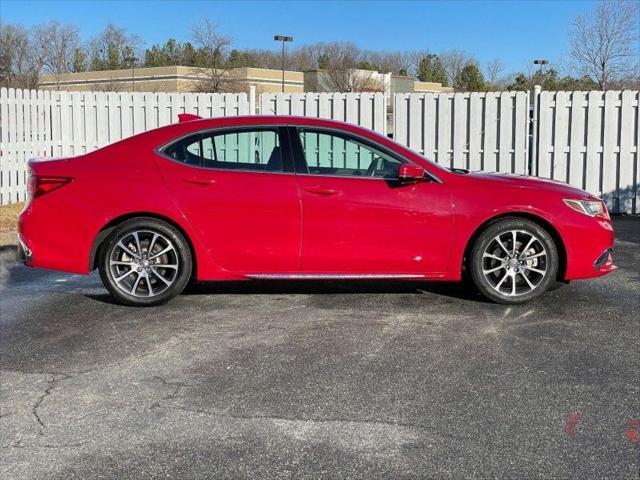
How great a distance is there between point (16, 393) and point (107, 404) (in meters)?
0.63

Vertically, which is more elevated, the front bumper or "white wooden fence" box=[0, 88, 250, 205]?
"white wooden fence" box=[0, 88, 250, 205]

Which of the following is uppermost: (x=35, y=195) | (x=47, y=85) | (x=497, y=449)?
(x=47, y=85)

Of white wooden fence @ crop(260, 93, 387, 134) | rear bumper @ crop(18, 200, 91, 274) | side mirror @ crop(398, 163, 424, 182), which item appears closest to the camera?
side mirror @ crop(398, 163, 424, 182)

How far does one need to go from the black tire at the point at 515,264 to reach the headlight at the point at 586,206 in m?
0.33

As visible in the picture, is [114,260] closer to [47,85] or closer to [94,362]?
[94,362]

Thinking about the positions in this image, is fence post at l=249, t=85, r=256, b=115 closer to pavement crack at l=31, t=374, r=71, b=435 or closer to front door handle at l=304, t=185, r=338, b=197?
front door handle at l=304, t=185, r=338, b=197

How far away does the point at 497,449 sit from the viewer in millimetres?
3551

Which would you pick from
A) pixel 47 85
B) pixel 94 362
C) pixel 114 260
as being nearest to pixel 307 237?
pixel 114 260

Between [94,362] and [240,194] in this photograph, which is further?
[240,194]

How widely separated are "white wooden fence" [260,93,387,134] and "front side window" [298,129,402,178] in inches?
284

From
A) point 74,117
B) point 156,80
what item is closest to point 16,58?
point 156,80

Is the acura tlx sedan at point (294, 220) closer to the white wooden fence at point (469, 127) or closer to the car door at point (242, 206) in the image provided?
the car door at point (242, 206)

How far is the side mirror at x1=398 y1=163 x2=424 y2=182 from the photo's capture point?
610 cm

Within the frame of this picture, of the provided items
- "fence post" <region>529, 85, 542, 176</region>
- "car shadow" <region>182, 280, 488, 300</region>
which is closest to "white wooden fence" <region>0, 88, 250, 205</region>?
"fence post" <region>529, 85, 542, 176</region>
